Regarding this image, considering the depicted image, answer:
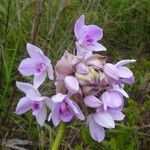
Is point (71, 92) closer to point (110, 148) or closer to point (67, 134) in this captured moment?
point (110, 148)

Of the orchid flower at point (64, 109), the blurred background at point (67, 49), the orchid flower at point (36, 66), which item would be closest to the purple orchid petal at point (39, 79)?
the orchid flower at point (36, 66)

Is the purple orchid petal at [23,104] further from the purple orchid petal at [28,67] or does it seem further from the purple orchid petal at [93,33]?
the purple orchid petal at [93,33]

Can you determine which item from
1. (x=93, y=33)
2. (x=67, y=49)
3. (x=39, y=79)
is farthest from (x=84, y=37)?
(x=67, y=49)

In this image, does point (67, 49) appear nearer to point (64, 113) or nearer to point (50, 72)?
point (50, 72)

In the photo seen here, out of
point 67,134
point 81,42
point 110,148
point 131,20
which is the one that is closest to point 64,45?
point 67,134

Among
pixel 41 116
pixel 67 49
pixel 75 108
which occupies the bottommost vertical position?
pixel 67 49

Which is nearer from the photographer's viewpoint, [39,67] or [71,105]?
[71,105]
